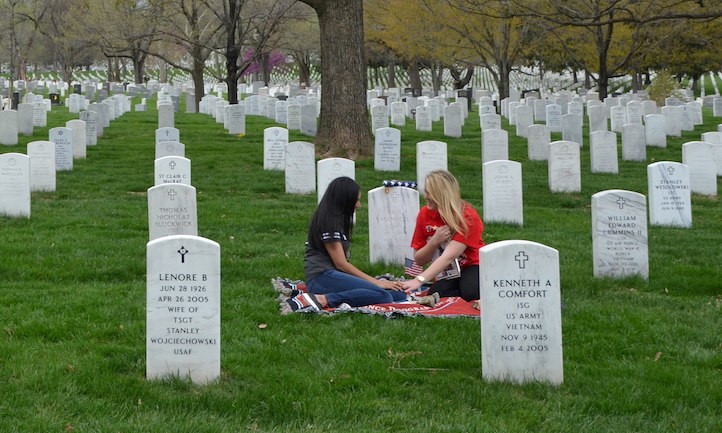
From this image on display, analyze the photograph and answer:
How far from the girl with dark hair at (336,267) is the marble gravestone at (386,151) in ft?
30.7

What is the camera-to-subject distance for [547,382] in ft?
20.2

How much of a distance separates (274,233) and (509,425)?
6.82 m

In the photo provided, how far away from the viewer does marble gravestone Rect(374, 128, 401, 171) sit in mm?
17484

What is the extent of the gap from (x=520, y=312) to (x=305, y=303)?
2274 millimetres

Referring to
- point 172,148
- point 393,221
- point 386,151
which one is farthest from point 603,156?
point 393,221

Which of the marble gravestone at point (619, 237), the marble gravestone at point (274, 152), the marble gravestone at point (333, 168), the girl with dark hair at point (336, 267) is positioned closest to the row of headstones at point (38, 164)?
the marble gravestone at point (274, 152)

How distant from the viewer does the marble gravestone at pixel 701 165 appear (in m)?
14.8

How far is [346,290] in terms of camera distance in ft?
26.4

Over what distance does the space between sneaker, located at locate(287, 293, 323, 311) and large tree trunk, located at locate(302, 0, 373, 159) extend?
1029cm

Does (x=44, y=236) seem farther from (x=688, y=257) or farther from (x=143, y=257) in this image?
(x=688, y=257)

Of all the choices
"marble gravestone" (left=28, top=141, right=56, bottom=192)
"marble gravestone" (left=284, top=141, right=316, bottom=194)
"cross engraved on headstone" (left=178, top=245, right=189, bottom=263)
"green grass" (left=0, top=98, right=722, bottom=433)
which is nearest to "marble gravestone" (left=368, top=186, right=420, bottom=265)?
"green grass" (left=0, top=98, right=722, bottom=433)

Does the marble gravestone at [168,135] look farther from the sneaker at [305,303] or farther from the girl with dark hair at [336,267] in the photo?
the sneaker at [305,303]

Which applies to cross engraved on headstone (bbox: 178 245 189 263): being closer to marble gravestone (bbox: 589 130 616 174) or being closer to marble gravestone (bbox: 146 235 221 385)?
marble gravestone (bbox: 146 235 221 385)

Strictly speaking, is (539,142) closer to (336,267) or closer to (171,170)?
(171,170)
